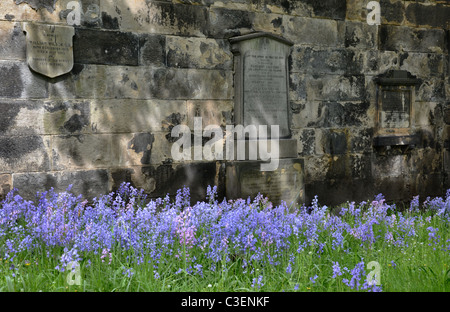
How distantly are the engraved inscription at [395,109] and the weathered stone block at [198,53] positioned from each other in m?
2.51

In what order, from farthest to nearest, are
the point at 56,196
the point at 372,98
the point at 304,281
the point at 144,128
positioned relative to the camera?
1. the point at 372,98
2. the point at 144,128
3. the point at 56,196
4. the point at 304,281

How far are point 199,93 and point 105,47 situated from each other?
1.17m

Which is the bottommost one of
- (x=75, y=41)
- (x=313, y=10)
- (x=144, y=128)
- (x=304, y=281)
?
(x=304, y=281)

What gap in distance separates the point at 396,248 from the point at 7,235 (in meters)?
3.25

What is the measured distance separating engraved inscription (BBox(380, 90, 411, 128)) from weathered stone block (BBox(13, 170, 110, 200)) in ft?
13.3

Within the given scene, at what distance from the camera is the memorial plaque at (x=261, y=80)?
19.7 ft

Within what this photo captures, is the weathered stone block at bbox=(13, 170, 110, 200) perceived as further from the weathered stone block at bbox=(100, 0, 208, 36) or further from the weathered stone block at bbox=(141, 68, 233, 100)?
the weathered stone block at bbox=(100, 0, 208, 36)

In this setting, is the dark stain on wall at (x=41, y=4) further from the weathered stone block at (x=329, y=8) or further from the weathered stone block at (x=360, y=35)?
the weathered stone block at (x=360, y=35)

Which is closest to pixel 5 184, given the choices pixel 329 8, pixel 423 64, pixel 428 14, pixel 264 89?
pixel 264 89

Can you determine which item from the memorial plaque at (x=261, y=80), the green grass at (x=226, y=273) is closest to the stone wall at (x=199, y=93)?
the memorial plaque at (x=261, y=80)

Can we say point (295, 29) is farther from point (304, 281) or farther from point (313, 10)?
point (304, 281)

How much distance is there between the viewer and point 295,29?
6480 millimetres

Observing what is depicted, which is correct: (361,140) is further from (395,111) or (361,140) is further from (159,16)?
(159,16)

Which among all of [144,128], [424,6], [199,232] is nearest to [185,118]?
[144,128]
